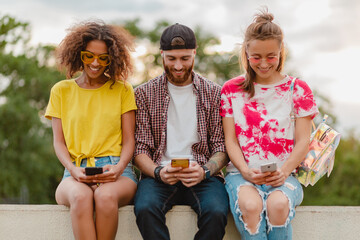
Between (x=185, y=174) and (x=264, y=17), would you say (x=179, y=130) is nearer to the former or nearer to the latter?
(x=185, y=174)

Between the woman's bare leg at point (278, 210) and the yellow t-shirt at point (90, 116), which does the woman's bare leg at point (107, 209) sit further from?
the woman's bare leg at point (278, 210)

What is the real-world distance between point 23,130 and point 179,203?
15.5 metres

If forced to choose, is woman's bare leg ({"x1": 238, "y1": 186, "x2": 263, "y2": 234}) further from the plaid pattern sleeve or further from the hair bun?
the hair bun

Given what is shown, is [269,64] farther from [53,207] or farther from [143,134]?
[53,207]

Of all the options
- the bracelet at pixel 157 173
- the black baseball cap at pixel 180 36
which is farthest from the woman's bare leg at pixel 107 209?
the black baseball cap at pixel 180 36

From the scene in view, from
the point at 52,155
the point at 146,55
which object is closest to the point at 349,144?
the point at 146,55

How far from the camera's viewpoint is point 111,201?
327cm

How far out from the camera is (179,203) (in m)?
3.66

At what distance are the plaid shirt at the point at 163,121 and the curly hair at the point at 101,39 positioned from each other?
275 mm

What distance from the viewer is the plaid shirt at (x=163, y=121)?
380cm

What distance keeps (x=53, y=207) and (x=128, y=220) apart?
0.62 metres

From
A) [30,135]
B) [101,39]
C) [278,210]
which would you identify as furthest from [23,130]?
[278,210]

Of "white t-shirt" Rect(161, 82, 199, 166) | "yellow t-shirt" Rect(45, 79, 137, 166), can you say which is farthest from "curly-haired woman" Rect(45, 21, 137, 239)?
"white t-shirt" Rect(161, 82, 199, 166)

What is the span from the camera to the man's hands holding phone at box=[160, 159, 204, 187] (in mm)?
3410
